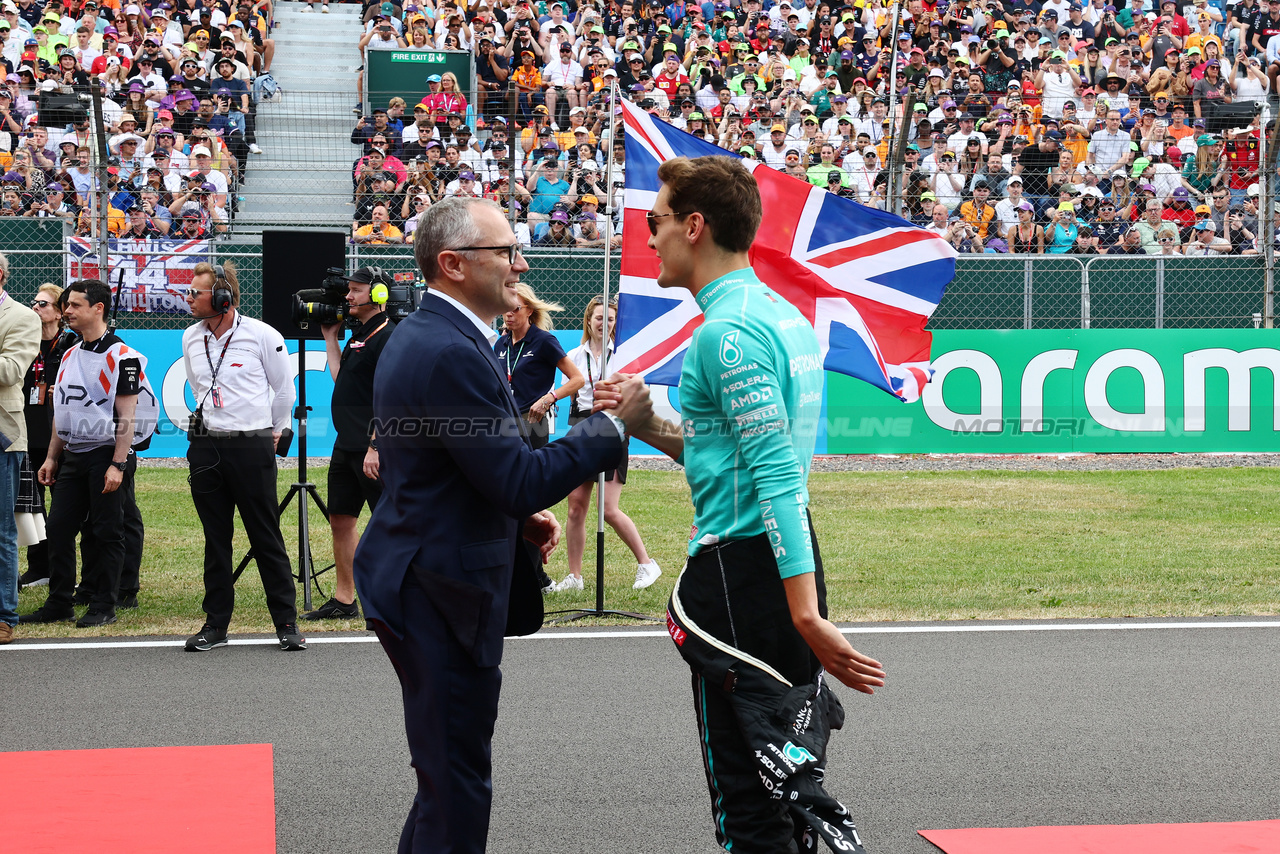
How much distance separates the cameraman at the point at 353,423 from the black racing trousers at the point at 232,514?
730mm

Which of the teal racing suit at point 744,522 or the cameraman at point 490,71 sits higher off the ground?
the cameraman at point 490,71

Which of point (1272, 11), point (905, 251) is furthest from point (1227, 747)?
point (1272, 11)

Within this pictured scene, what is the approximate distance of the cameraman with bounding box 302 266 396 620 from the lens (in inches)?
311

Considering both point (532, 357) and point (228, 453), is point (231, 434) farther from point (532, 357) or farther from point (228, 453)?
point (532, 357)

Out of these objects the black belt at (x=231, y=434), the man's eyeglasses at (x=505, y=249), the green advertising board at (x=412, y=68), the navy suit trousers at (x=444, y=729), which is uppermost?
the green advertising board at (x=412, y=68)

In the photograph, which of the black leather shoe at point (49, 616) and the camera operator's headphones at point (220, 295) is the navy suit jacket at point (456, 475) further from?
the black leather shoe at point (49, 616)

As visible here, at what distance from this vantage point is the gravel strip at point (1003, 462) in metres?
14.5

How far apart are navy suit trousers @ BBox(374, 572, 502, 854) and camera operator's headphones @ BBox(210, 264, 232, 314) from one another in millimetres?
4551

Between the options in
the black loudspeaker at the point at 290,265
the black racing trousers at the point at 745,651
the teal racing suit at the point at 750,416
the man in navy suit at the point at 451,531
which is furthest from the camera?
the black loudspeaker at the point at 290,265

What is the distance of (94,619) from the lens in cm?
769

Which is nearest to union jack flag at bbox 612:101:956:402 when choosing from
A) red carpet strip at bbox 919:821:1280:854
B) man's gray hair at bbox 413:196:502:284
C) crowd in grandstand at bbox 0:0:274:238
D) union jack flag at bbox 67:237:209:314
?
red carpet strip at bbox 919:821:1280:854

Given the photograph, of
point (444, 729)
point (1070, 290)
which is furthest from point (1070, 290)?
point (444, 729)

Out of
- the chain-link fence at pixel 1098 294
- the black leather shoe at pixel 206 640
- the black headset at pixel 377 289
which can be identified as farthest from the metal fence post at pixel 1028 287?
the black leather shoe at pixel 206 640

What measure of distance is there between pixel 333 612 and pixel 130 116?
1029 cm
